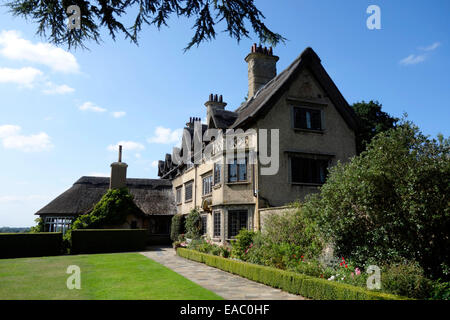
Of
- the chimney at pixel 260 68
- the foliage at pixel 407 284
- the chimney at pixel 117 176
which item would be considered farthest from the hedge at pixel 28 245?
the foliage at pixel 407 284

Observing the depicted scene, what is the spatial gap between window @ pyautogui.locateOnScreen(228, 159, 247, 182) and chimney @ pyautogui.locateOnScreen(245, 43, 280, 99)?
23.6 feet

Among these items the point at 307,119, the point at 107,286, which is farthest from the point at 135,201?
the point at 107,286

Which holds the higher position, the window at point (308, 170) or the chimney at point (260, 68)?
the chimney at point (260, 68)

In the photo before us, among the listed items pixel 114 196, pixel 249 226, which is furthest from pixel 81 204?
pixel 249 226

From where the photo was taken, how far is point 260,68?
85.5ft

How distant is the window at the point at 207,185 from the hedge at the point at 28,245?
1167cm

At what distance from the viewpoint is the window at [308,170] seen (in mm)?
20562

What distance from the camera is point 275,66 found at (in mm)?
26344

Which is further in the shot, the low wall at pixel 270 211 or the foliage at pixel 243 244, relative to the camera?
the foliage at pixel 243 244

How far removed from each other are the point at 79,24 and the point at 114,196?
25383 millimetres

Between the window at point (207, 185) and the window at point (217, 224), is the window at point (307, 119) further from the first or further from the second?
the window at point (207, 185)
